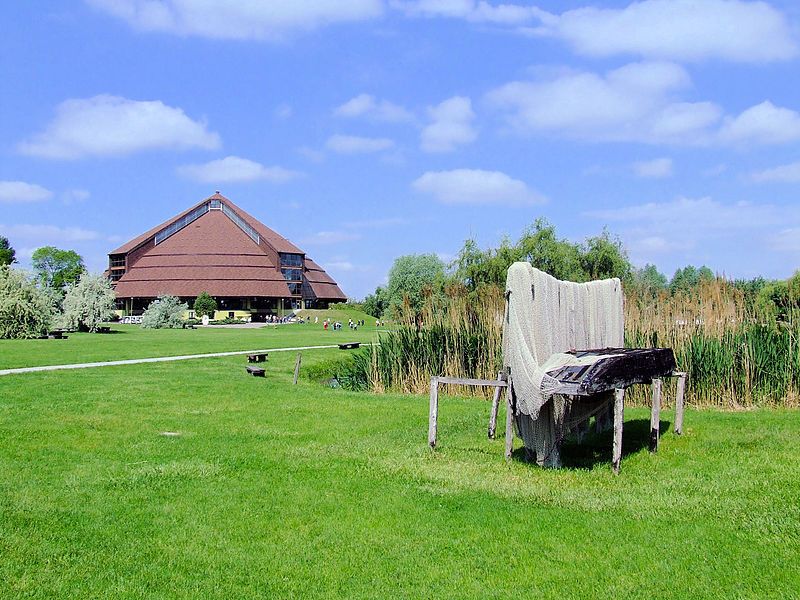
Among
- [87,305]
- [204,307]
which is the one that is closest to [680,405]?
[87,305]

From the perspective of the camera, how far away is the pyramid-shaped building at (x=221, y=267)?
87.7 meters

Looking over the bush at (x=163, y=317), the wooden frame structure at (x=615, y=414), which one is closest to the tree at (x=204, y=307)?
the bush at (x=163, y=317)

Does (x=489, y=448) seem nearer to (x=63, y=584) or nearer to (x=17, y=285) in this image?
(x=63, y=584)

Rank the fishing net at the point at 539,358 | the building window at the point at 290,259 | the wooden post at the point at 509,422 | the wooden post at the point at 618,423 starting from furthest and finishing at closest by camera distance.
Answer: the building window at the point at 290,259, the wooden post at the point at 509,422, the fishing net at the point at 539,358, the wooden post at the point at 618,423

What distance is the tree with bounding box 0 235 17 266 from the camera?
76.6 metres

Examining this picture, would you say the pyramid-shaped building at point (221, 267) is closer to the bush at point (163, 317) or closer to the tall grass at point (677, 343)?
the bush at point (163, 317)

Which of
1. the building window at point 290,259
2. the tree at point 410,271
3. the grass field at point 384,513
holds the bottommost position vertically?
the grass field at point 384,513

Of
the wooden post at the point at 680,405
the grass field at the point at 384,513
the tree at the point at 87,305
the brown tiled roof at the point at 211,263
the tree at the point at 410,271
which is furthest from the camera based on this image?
the brown tiled roof at the point at 211,263

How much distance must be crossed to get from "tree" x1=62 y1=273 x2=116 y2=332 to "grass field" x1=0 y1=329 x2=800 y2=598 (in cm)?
4029

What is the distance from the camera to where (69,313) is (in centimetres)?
4828

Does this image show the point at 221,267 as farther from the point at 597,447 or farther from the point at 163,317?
the point at 597,447

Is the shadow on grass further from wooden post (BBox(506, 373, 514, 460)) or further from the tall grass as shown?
the tall grass

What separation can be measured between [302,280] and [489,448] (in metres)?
89.8

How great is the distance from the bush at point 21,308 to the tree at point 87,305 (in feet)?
26.3
